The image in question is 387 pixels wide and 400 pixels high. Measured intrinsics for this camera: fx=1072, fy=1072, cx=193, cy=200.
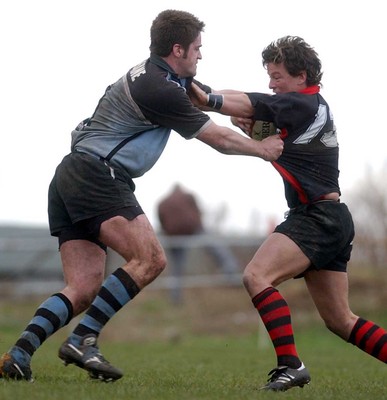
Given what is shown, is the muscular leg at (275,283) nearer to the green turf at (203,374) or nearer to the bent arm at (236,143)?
the green turf at (203,374)

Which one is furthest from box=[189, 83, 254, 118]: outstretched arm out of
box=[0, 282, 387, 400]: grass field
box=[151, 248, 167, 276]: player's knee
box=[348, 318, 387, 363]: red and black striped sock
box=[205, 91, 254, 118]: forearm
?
box=[0, 282, 387, 400]: grass field

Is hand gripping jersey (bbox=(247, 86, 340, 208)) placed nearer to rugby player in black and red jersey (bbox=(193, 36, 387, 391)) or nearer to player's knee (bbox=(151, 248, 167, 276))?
rugby player in black and red jersey (bbox=(193, 36, 387, 391))

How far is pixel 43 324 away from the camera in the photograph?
649 cm

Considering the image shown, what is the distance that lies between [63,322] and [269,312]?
126 centimetres

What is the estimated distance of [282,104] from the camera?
6.66 m

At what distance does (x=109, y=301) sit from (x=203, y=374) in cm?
227

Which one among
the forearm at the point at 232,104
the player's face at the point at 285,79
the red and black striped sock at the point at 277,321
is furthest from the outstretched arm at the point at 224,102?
the red and black striped sock at the point at 277,321

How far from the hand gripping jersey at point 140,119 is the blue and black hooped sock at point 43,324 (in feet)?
2.98

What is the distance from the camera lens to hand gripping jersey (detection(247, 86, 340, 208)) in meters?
6.69

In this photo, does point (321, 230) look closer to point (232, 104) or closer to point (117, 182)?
point (232, 104)

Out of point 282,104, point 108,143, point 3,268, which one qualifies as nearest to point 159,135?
point 108,143

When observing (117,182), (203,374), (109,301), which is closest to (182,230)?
(203,374)

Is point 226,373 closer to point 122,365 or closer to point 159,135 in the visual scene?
point 122,365

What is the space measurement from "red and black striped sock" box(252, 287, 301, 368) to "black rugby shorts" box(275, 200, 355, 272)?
0.34 meters
